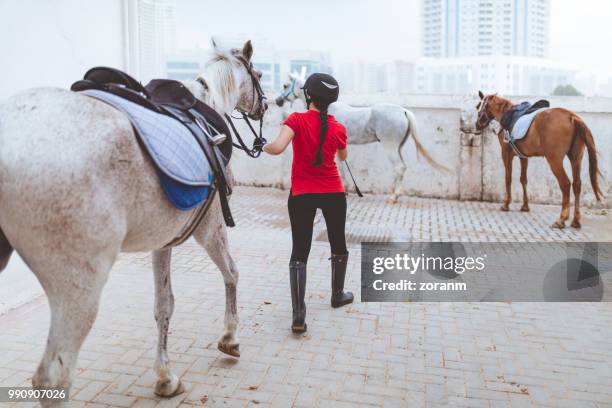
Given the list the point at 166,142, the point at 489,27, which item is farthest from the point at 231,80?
the point at 489,27

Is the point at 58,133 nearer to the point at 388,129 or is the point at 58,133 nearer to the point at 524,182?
the point at 388,129

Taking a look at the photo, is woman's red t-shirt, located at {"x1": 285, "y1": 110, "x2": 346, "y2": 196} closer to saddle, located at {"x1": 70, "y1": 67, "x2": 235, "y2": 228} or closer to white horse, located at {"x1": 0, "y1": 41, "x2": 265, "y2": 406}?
saddle, located at {"x1": 70, "y1": 67, "x2": 235, "y2": 228}

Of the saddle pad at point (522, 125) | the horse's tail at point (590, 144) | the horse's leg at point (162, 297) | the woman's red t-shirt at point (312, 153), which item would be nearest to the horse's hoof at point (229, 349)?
the horse's leg at point (162, 297)

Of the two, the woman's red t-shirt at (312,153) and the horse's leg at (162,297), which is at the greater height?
the woman's red t-shirt at (312,153)

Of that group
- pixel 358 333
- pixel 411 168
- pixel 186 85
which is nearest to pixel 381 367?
pixel 358 333

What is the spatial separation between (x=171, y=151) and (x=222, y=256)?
1.25m

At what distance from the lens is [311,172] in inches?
188

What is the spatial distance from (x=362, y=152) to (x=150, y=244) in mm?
9044

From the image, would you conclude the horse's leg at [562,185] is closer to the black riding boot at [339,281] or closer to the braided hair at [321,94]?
the black riding boot at [339,281]

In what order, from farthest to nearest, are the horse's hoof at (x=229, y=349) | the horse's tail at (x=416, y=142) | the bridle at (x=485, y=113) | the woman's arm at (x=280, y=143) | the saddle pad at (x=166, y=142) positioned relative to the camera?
1. the horse's tail at (x=416, y=142)
2. the bridle at (x=485, y=113)
3. the woman's arm at (x=280, y=143)
4. the horse's hoof at (x=229, y=349)
5. the saddle pad at (x=166, y=142)

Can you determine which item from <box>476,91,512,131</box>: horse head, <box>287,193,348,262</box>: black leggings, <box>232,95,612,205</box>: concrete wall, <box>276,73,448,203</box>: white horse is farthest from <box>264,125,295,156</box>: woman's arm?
<box>232,95,612,205</box>: concrete wall

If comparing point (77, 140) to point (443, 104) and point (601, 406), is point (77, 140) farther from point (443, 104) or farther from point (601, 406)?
point (443, 104)

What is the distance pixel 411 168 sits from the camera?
1155cm

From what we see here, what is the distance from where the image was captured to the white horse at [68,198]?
2355mm
